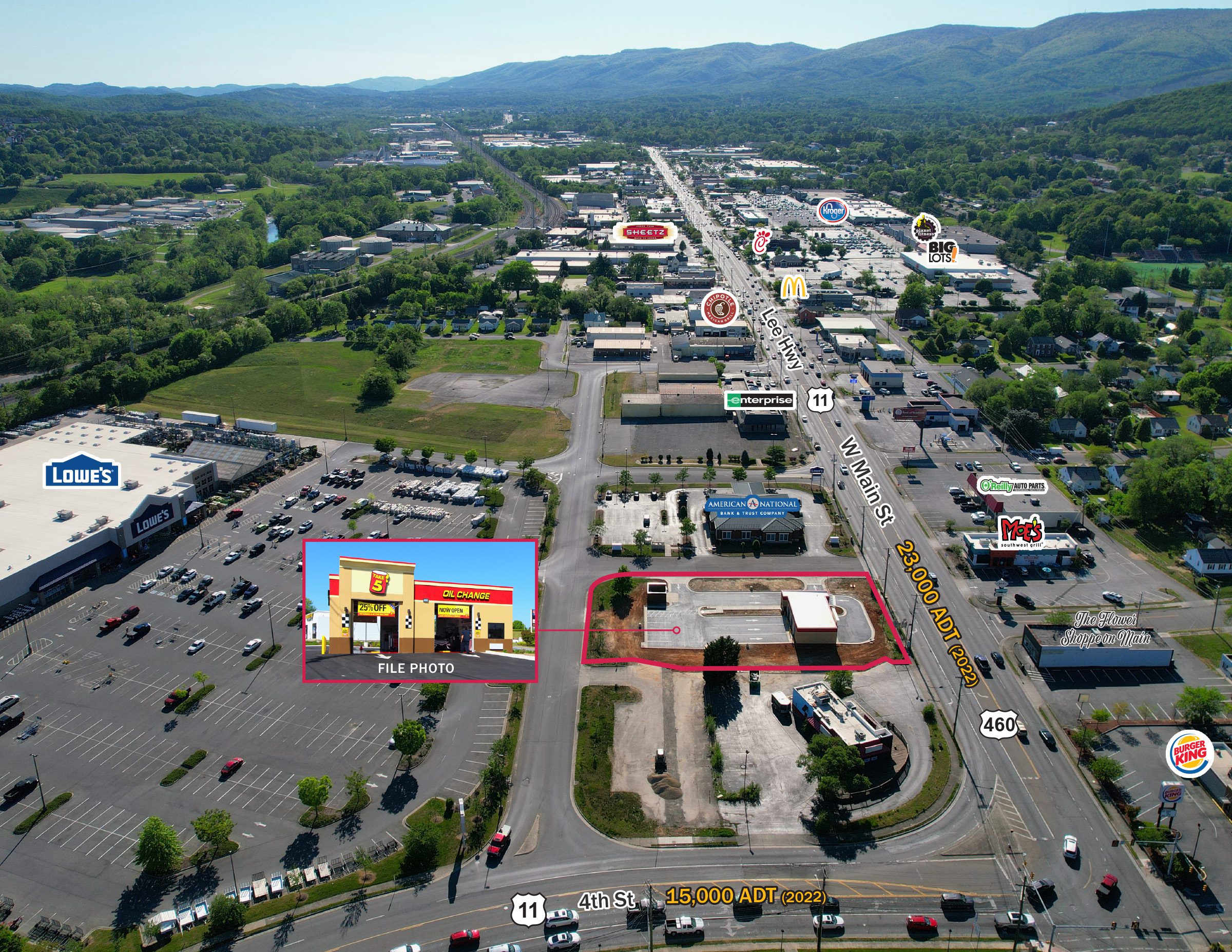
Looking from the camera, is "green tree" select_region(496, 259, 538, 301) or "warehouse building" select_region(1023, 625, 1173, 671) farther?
"green tree" select_region(496, 259, 538, 301)

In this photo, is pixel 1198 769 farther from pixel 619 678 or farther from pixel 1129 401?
pixel 1129 401

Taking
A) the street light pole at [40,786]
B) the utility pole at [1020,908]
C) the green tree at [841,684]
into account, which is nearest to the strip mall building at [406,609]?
the street light pole at [40,786]

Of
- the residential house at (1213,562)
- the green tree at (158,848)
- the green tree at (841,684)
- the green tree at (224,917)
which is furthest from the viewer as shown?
the residential house at (1213,562)

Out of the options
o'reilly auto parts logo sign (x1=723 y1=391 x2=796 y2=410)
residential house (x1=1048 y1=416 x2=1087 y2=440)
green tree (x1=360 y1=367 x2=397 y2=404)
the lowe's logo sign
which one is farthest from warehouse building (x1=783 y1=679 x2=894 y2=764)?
green tree (x1=360 y1=367 x2=397 y2=404)

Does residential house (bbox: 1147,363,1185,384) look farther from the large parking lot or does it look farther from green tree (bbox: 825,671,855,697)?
the large parking lot

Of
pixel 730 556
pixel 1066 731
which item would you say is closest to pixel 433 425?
pixel 730 556

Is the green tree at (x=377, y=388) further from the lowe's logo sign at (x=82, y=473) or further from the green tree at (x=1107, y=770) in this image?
the green tree at (x=1107, y=770)
